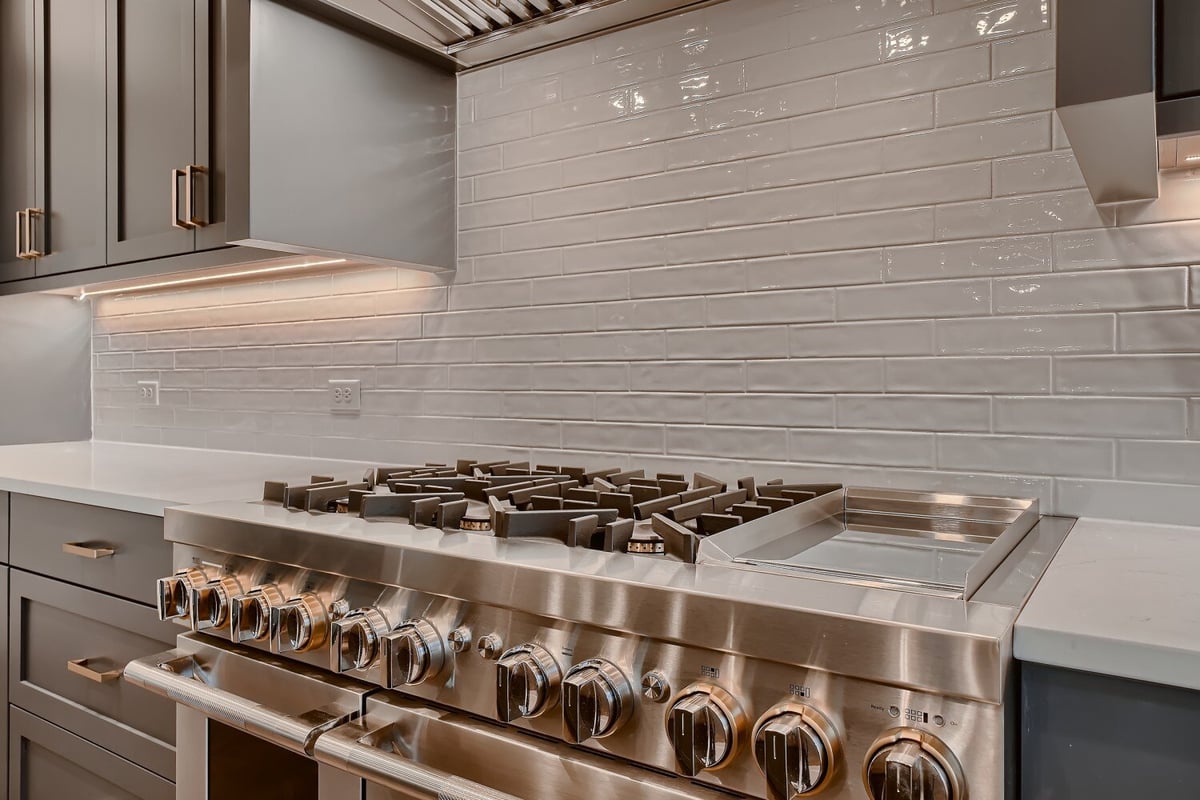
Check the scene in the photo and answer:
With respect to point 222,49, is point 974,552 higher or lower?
lower

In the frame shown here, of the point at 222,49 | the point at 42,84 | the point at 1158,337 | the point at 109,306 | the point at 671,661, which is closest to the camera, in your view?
the point at 671,661

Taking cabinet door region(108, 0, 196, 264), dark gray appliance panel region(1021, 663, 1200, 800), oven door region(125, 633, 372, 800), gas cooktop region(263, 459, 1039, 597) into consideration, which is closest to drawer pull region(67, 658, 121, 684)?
oven door region(125, 633, 372, 800)

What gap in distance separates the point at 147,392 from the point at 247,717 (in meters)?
1.91

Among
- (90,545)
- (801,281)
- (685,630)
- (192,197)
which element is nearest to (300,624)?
(685,630)

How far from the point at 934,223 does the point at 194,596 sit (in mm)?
1285

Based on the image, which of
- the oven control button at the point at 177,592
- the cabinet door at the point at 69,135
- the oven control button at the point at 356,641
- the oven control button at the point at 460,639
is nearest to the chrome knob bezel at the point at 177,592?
the oven control button at the point at 177,592

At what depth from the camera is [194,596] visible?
1.12 metres

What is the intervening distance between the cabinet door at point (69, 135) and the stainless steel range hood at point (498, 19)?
0.88 meters

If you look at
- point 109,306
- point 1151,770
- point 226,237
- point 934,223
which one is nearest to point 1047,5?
point 934,223

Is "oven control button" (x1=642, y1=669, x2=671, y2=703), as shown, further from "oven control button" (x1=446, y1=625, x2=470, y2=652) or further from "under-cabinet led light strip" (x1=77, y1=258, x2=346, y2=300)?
"under-cabinet led light strip" (x1=77, y1=258, x2=346, y2=300)

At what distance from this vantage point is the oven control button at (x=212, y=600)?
1.11m

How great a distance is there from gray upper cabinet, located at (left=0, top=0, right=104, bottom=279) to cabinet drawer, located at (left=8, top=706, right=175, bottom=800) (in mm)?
1115

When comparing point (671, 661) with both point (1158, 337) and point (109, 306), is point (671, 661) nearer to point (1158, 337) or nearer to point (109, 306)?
point (1158, 337)

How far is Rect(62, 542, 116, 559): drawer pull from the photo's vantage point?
1.43 m
